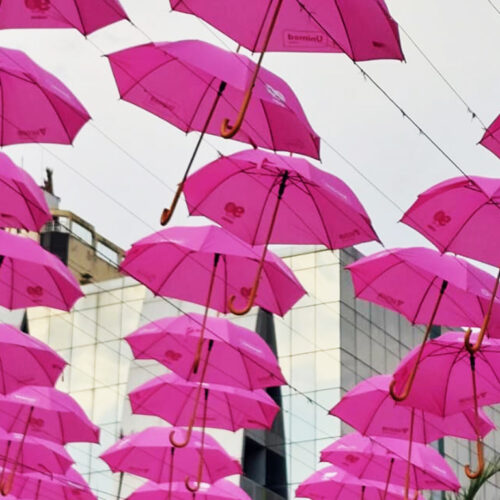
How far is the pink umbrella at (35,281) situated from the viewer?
2577cm

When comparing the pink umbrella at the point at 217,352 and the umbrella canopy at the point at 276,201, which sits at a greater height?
the umbrella canopy at the point at 276,201

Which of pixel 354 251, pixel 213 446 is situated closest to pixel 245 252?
pixel 213 446

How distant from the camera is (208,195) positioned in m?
24.8

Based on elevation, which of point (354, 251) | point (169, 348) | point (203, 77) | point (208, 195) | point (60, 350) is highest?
point (203, 77)

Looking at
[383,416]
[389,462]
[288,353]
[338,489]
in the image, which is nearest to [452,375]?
[383,416]

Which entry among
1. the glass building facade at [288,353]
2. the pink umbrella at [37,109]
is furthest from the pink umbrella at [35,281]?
the glass building facade at [288,353]

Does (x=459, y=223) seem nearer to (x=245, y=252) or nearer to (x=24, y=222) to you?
(x=245, y=252)

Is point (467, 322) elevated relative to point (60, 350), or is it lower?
elevated

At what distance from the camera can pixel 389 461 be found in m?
31.0

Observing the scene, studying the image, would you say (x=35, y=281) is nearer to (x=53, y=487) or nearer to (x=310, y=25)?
(x=53, y=487)

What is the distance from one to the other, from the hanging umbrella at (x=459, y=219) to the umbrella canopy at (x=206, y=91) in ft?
8.94

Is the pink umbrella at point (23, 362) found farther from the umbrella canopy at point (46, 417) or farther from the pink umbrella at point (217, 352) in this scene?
the pink umbrella at point (217, 352)

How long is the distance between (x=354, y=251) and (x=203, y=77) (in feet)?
95.4

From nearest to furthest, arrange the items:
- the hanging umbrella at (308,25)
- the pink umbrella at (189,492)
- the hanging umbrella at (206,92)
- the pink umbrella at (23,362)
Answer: the hanging umbrella at (308,25)
the hanging umbrella at (206,92)
the pink umbrella at (23,362)
the pink umbrella at (189,492)
